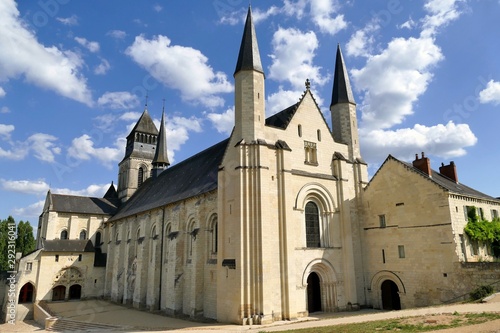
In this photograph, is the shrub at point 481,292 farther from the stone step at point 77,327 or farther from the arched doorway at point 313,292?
the stone step at point 77,327

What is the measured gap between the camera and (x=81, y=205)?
43969 millimetres

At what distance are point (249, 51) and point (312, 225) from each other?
12223 mm

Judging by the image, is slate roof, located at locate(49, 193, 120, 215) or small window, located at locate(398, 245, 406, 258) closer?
small window, located at locate(398, 245, 406, 258)

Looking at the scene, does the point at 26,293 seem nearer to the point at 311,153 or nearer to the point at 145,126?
the point at 145,126

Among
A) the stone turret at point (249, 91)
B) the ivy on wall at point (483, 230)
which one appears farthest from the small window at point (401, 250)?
the stone turret at point (249, 91)

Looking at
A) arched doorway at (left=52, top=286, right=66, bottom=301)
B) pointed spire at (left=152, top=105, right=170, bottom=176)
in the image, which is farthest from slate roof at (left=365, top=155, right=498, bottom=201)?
arched doorway at (left=52, top=286, right=66, bottom=301)

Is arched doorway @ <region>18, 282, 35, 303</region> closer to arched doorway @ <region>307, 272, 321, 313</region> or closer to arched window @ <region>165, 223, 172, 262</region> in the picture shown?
arched window @ <region>165, 223, 172, 262</region>

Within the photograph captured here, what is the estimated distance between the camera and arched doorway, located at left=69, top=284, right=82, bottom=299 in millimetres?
38219

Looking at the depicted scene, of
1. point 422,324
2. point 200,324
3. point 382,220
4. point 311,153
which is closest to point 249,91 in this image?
point 311,153

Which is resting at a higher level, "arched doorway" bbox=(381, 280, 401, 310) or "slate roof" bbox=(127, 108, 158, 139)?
"slate roof" bbox=(127, 108, 158, 139)

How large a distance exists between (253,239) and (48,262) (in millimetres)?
29624

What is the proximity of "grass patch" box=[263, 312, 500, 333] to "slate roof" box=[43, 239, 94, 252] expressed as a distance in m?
34.5

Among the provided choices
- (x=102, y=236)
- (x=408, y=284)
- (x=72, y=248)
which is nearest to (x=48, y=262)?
(x=72, y=248)

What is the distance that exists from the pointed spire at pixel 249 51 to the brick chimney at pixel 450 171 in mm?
14627
